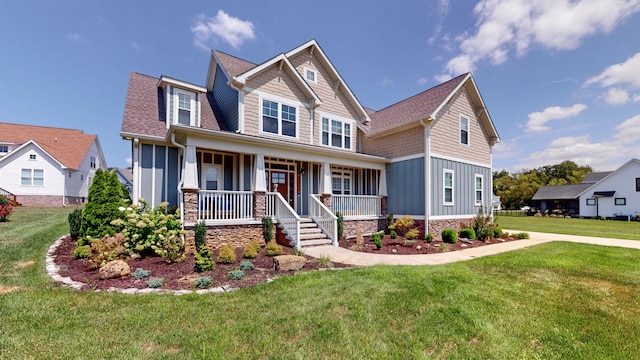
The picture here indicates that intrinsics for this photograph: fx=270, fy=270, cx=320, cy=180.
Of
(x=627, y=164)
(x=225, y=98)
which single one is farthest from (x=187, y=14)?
(x=627, y=164)

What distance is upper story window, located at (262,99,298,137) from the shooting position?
39.0ft

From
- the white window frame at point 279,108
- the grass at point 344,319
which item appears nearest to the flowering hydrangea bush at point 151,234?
the grass at point 344,319

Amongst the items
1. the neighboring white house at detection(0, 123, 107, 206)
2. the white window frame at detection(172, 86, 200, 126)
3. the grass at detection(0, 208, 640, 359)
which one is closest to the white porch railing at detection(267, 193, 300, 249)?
the grass at detection(0, 208, 640, 359)

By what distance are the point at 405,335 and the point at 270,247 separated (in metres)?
5.05

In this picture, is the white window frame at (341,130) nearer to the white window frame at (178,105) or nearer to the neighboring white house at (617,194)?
the white window frame at (178,105)

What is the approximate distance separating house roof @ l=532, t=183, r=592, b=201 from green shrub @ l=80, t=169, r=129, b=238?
50.8 m

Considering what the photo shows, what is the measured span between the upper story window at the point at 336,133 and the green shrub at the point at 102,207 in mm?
8628

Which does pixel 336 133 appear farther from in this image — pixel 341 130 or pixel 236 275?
pixel 236 275

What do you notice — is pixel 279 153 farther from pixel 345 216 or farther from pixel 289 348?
pixel 289 348

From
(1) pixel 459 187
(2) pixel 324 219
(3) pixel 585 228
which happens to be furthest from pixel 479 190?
(3) pixel 585 228

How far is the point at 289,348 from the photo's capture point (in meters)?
3.10

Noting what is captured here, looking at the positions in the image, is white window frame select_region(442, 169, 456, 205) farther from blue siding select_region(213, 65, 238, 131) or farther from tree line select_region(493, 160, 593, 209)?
tree line select_region(493, 160, 593, 209)

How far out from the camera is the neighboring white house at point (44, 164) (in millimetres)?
22156

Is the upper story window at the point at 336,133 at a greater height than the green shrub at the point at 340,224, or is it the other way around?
the upper story window at the point at 336,133
